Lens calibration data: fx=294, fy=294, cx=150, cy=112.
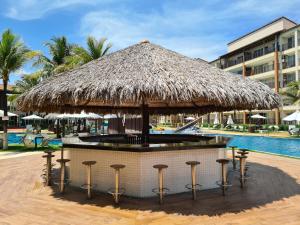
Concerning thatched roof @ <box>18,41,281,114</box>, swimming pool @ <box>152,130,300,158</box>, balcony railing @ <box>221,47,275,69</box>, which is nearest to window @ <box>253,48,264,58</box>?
balcony railing @ <box>221,47,275,69</box>

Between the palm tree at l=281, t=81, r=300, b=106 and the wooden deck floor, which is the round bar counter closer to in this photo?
the wooden deck floor

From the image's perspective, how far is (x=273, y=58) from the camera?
38.8 m

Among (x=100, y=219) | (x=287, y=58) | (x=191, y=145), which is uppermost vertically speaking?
(x=287, y=58)

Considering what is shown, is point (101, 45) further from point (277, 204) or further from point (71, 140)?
point (277, 204)

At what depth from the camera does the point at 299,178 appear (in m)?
8.84

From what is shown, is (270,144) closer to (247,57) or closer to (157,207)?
(157,207)

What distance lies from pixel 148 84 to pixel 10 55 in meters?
12.6

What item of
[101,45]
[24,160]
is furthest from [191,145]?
[101,45]

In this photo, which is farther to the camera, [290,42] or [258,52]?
[258,52]

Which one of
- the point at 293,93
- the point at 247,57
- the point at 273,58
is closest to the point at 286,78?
the point at 273,58

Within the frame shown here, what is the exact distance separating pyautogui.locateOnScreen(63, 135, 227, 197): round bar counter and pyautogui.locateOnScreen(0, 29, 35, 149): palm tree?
10195 millimetres

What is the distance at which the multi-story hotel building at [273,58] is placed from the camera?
117 ft

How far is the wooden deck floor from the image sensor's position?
5.32 metres

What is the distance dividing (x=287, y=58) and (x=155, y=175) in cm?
3551
